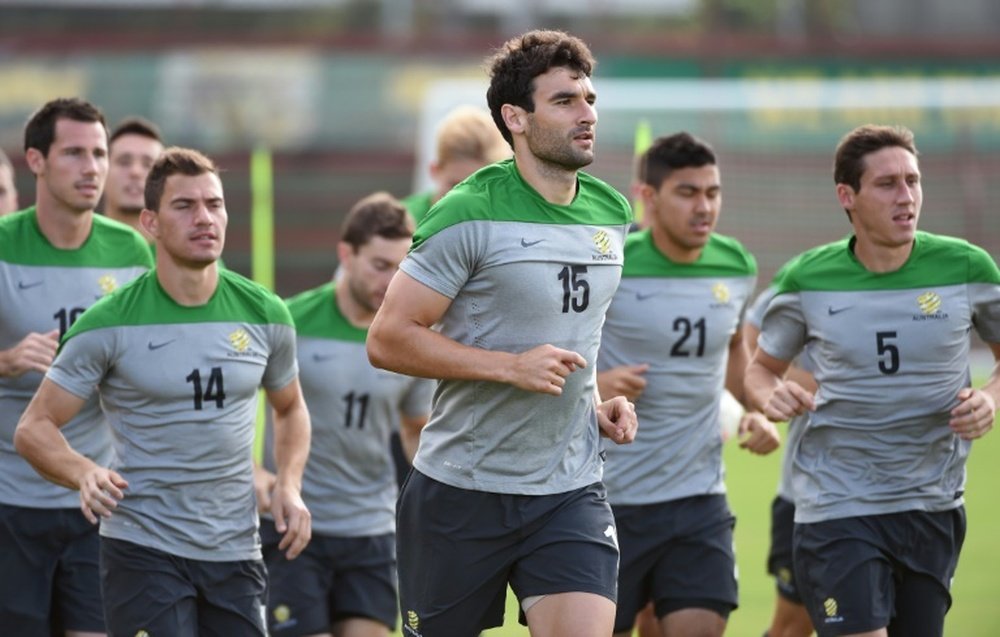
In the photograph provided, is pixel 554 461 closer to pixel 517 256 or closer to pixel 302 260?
pixel 517 256

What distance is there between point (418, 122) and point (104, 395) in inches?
900

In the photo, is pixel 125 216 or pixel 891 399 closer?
pixel 891 399

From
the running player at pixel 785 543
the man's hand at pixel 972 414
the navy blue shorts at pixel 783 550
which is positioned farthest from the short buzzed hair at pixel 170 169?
the navy blue shorts at pixel 783 550

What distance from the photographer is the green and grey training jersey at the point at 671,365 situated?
7.84m

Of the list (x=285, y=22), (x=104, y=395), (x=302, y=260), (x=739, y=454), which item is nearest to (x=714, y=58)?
(x=302, y=260)

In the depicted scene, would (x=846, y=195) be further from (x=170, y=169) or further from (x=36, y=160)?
(x=36, y=160)

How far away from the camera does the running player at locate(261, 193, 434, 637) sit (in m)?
8.15

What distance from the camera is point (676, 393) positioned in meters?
7.86

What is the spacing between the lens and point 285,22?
38.6 m

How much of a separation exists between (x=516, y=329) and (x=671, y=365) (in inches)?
80.9

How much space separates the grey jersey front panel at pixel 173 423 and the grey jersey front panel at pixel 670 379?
1.91 meters

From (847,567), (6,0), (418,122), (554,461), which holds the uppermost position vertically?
(6,0)

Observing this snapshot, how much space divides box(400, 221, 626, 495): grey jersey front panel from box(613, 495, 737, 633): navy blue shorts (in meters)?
1.69

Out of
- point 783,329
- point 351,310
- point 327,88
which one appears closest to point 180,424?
point 351,310
